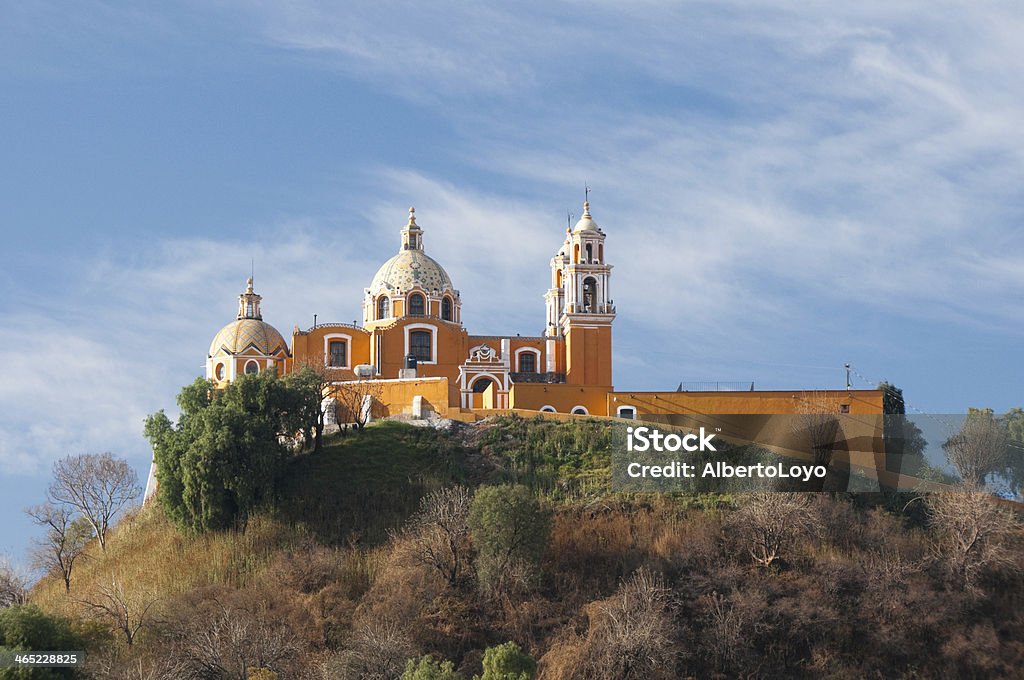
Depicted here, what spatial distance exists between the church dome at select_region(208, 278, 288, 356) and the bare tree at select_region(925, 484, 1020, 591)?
2448 centimetres

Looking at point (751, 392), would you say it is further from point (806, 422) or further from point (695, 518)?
point (695, 518)

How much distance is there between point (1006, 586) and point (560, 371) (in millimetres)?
20358

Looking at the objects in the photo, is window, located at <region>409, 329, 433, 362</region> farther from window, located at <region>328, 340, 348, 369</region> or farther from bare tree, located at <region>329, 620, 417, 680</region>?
bare tree, located at <region>329, 620, 417, 680</region>

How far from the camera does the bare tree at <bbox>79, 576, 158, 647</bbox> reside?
128 feet

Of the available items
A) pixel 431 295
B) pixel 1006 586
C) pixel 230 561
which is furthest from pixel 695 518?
pixel 431 295

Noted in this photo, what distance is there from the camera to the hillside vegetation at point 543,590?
3834cm

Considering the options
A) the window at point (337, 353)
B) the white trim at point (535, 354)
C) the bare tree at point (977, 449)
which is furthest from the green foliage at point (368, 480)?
the bare tree at point (977, 449)

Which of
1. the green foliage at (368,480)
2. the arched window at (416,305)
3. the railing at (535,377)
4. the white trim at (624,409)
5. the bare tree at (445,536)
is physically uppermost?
the arched window at (416,305)

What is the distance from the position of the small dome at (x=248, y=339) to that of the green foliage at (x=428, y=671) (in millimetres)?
23396

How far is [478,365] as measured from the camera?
2222 inches

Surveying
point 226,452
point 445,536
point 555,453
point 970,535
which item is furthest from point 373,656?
point 970,535

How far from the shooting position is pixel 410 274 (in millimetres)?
59594

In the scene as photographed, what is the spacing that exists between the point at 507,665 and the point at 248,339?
24862 millimetres

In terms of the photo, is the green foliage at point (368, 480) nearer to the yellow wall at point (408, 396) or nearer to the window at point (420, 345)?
the yellow wall at point (408, 396)
